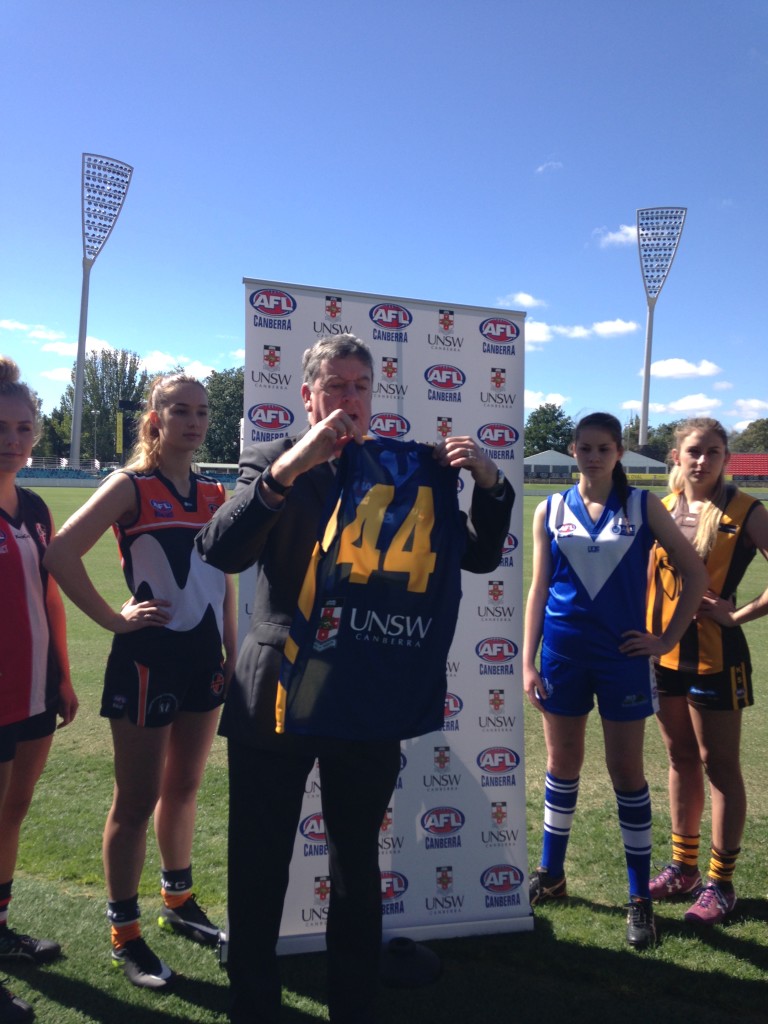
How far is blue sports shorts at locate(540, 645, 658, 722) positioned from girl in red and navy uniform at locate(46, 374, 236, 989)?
1409mm

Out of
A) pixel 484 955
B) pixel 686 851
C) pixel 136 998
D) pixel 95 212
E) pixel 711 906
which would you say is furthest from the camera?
pixel 95 212

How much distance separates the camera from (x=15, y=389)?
281 centimetres

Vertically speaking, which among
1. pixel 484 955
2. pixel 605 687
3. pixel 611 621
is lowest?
pixel 484 955

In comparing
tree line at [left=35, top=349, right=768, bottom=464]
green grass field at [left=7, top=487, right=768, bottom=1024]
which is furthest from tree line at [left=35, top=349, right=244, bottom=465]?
green grass field at [left=7, top=487, right=768, bottom=1024]

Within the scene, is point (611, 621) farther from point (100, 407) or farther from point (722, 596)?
point (100, 407)

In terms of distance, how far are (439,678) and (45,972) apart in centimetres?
197

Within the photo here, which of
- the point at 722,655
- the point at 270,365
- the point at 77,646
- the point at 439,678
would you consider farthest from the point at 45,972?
the point at 77,646

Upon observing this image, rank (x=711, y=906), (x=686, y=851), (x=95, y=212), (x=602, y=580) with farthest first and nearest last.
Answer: (x=95, y=212), (x=686, y=851), (x=711, y=906), (x=602, y=580)

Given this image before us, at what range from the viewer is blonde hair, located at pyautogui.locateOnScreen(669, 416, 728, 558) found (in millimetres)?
3319

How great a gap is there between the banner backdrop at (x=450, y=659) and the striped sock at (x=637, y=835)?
446 millimetres

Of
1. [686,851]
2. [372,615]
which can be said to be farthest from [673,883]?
[372,615]

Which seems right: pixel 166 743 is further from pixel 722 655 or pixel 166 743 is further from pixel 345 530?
pixel 722 655

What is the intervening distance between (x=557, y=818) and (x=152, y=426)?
8.06ft

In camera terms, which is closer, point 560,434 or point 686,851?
point 686,851
